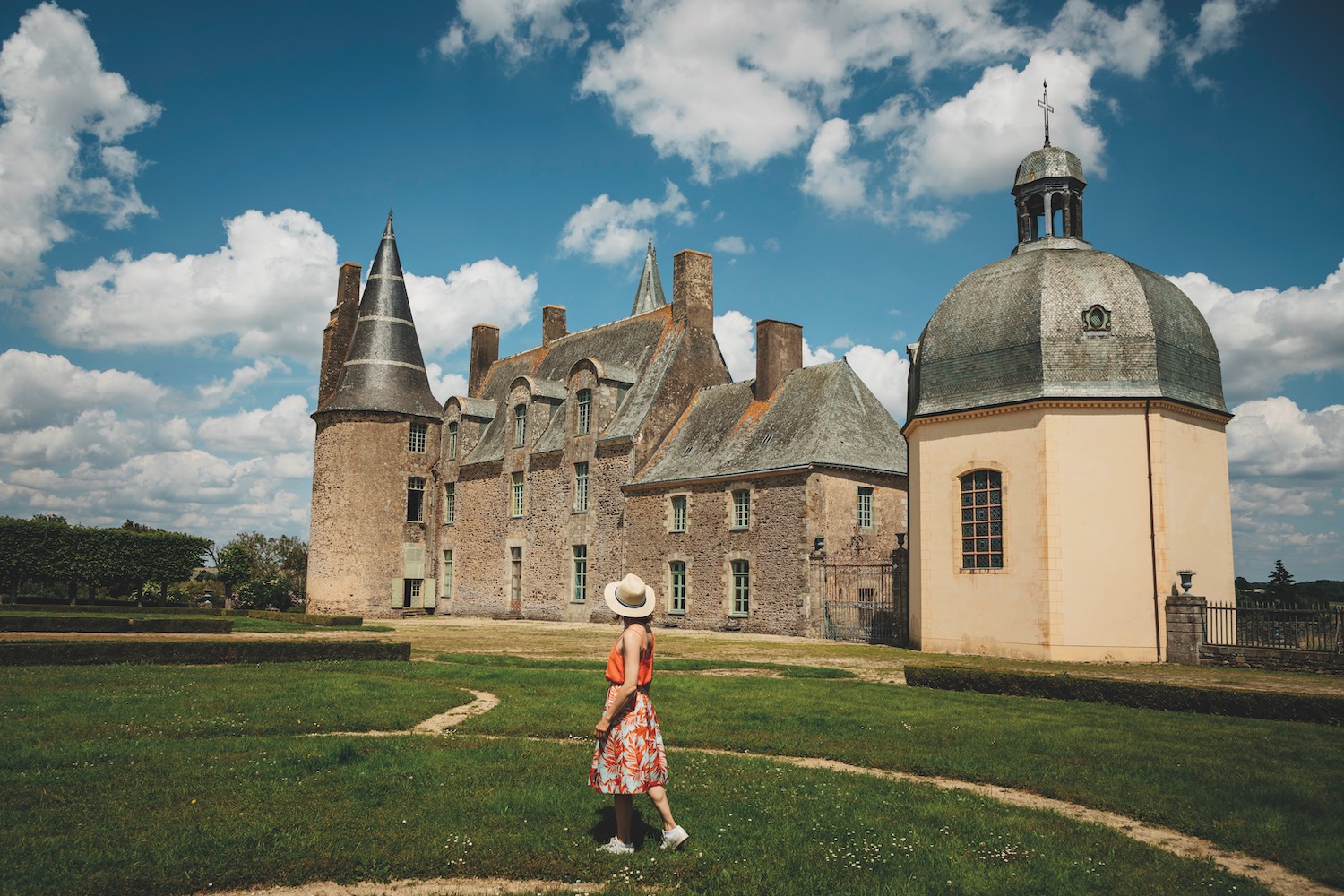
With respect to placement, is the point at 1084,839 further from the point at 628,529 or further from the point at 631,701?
the point at 628,529

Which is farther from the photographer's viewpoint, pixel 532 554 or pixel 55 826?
pixel 532 554

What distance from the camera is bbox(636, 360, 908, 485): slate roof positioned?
2816cm

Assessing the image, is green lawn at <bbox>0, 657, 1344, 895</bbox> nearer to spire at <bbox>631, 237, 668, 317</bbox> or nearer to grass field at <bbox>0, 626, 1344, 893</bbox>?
grass field at <bbox>0, 626, 1344, 893</bbox>

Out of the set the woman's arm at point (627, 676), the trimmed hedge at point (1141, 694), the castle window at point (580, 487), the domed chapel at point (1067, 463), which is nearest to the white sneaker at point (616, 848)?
the woman's arm at point (627, 676)

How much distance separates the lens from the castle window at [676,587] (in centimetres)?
3109

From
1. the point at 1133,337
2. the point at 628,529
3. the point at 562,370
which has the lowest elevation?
the point at 628,529

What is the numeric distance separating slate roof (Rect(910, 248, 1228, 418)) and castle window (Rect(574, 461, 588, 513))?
53.9 ft

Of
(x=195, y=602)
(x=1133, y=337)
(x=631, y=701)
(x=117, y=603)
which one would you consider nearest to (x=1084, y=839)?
(x=631, y=701)

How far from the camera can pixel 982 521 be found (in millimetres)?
20531

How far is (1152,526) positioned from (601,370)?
20721 mm

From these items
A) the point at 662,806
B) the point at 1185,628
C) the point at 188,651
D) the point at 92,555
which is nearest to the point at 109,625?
the point at 188,651

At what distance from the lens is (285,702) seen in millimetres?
11133

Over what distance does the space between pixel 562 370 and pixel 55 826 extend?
3608cm

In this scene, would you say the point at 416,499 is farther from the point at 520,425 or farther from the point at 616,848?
the point at 616,848
